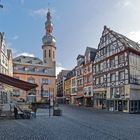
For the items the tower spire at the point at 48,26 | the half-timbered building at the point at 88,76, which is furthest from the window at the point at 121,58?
the tower spire at the point at 48,26

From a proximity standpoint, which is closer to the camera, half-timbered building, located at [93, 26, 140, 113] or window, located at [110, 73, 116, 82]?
half-timbered building, located at [93, 26, 140, 113]

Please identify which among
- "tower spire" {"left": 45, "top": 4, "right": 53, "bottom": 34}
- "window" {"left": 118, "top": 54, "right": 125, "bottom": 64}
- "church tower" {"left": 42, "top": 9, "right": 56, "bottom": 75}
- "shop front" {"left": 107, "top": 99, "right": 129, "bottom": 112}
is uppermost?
"tower spire" {"left": 45, "top": 4, "right": 53, "bottom": 34}

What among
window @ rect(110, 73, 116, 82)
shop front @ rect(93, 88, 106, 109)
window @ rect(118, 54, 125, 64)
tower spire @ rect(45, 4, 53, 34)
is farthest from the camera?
tower spire @ rect(45, 4, 53, 34)

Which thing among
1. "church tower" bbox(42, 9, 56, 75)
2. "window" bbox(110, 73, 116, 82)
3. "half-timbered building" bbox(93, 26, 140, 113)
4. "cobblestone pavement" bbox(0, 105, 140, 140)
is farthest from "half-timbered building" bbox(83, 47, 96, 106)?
"cobblestone pavement" bbox(0, 105, 140, 140)

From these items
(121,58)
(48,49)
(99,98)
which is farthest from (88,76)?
(48,49)

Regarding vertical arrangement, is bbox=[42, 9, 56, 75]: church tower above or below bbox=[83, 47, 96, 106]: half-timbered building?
above

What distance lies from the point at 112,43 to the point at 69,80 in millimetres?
28981

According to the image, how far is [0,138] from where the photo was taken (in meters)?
11.2

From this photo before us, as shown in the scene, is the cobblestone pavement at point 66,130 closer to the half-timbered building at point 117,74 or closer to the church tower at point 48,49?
the half-timbered building at point 117,74

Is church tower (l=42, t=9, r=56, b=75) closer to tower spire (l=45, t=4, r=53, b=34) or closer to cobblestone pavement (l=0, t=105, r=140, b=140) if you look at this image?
tower spire (l=45, t=4, r=53, b=34)

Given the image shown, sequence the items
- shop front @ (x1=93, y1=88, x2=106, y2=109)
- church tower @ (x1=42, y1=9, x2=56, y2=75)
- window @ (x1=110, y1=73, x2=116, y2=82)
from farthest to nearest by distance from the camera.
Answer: church tower @ (x1=42, y1=9, x2=56, y2=75) < shop front @ (x1=93, y1=88, x2=106, y2=109) < window @ (x1=110, y1=73, x2=116, y2=82)

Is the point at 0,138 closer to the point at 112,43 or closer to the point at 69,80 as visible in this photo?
the point at 112,43

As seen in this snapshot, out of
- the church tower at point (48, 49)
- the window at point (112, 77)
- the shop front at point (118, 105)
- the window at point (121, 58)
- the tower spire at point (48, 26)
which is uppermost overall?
the tower spire at point (48, 26)

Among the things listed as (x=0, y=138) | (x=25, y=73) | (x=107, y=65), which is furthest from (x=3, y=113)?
(x=25, y=73)
